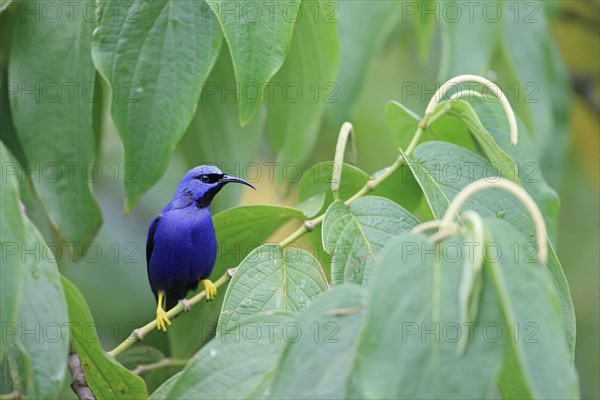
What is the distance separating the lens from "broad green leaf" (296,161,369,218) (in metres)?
2.30

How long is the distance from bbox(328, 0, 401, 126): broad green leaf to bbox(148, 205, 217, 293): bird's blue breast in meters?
0.72

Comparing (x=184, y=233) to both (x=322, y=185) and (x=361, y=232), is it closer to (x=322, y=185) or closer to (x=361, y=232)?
(x=322, y=185)

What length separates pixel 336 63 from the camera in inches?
102

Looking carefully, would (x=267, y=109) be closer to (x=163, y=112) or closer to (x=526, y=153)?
(x=163, y=112)

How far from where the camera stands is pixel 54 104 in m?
2.56

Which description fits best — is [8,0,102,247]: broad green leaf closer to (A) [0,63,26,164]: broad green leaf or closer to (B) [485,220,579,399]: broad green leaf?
(A) [0,63,26,164]: broad green leaf

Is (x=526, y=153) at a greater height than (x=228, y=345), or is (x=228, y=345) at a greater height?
(x=526, y=153)

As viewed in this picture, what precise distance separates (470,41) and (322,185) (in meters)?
0.98

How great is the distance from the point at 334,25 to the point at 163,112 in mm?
647

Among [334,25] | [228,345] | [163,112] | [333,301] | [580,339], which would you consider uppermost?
[334,25]

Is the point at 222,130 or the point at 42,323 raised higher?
the point at 222,130

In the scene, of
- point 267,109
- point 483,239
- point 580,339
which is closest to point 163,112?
point 267,109

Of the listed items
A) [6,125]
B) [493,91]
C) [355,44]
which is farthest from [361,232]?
[6,125]

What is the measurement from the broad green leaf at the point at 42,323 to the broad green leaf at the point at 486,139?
A: 1122 millimetres
